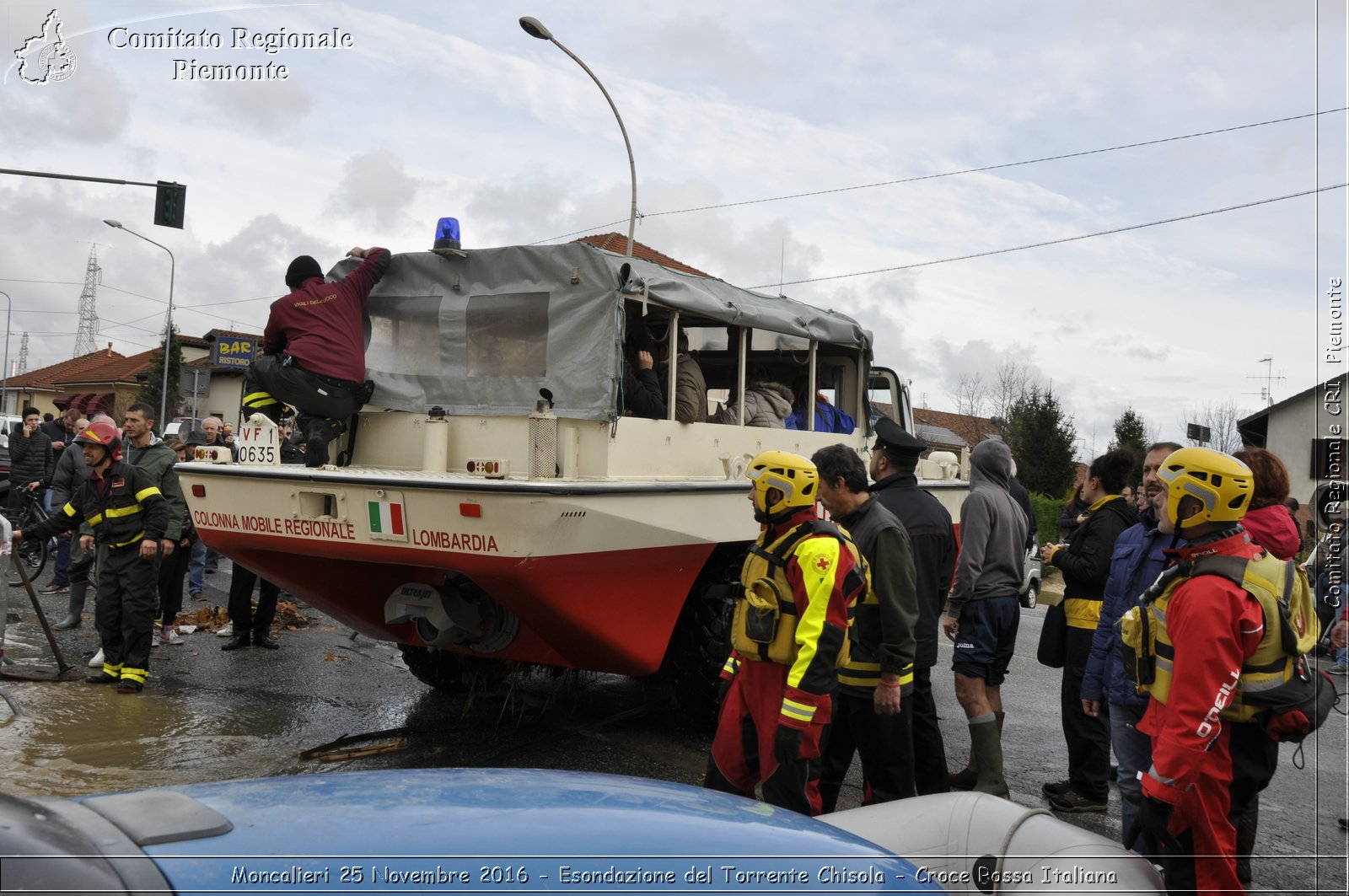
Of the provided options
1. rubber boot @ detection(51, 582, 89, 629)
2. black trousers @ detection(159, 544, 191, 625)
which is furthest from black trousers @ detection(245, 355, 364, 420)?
rubber boot @ detection(51, 582, 89, 629)

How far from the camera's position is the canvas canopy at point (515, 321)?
19.3 ft

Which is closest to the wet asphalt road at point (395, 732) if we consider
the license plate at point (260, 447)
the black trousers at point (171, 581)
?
the black trousers at point (171, 581)

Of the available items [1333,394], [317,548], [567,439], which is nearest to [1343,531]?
[1333,394]

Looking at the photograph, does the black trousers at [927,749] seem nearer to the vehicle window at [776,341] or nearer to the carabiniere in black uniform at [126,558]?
the vehicle window at [776,341]

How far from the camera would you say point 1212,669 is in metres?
2.97

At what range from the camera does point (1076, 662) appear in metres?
5.33

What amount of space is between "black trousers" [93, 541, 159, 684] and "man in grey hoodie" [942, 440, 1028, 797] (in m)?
4.94

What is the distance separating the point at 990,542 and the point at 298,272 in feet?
13.9

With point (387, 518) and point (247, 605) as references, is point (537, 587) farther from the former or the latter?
point (247, 605)

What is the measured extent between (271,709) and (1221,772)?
17.6 ft

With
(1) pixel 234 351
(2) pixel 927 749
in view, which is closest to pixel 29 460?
(2) pixel 927 749

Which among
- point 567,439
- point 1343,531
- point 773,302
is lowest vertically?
point 1343,531

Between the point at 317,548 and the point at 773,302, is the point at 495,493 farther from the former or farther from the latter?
the point at 773,302

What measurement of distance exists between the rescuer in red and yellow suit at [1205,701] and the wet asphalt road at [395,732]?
70.3 inches
